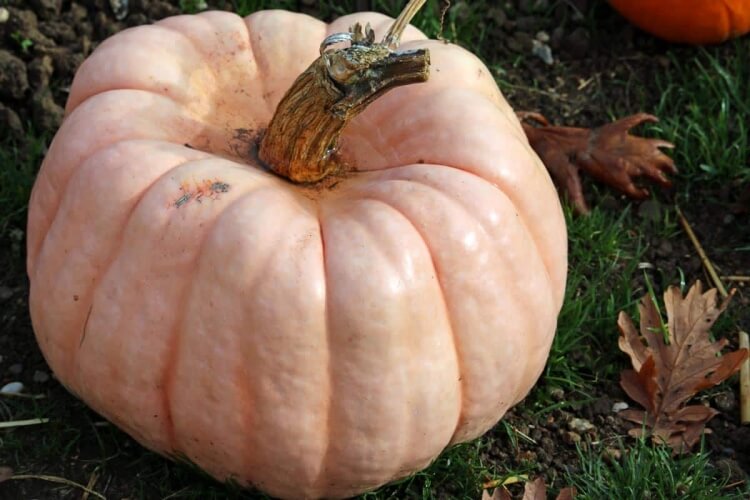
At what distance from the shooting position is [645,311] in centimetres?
304

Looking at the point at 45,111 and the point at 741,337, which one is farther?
the point at 45,111

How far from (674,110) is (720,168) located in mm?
310

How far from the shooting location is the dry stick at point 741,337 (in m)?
2.96

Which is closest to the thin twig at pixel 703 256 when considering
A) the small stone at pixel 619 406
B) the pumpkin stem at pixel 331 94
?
the small stone at pixel 619 406

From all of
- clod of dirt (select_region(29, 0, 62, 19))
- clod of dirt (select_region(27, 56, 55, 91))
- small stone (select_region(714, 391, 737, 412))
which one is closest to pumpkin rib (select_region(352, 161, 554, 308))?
small stone (select_region(714, 391, 737, 412))

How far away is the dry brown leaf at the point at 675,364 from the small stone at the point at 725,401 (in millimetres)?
66

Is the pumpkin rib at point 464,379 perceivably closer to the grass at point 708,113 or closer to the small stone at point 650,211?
the small stone at point 650,211

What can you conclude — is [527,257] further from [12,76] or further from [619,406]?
[12,76]

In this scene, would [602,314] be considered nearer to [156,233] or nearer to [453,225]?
[453,225]

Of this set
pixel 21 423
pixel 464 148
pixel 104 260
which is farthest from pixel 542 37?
pixel 21 423

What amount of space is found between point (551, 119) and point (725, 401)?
1.27m

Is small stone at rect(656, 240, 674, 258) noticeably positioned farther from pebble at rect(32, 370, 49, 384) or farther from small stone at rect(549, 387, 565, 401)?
pebble at rect(32, 370, 49, 384)

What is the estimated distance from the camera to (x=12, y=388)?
290 cm

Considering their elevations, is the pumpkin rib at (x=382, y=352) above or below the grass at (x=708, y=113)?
above
